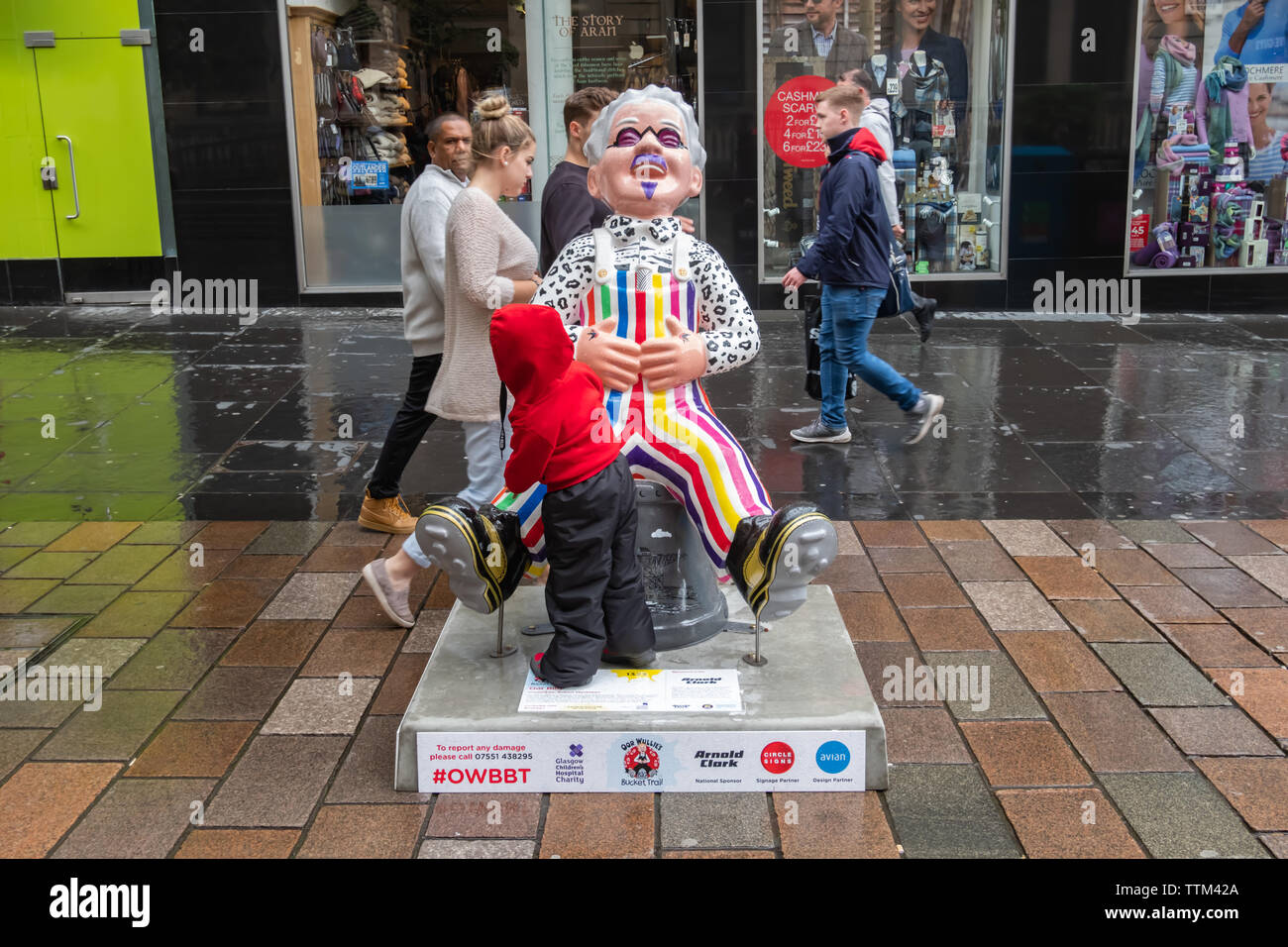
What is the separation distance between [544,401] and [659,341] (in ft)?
1.75

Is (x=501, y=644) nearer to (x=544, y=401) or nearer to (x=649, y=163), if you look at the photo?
(x=544, y=401)

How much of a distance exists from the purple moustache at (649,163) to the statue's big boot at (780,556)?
1.12 m

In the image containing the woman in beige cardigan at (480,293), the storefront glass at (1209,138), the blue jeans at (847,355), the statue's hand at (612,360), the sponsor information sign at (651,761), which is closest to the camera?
the sponsor information sign at (651,761)

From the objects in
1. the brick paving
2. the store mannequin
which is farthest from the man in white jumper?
the store mannequin

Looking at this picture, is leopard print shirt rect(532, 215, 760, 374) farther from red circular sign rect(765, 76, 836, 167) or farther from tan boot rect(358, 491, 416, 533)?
red circular sign rect(765, 76, 836, 167)

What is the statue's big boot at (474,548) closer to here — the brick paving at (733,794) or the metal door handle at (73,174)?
the brick paving at (733,794)

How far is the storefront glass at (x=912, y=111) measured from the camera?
10633 millimetres

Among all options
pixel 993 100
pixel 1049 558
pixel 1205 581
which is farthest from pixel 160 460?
pixel 993 100

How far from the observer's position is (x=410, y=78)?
11.1 meters

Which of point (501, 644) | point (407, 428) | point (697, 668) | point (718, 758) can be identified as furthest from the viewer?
point (407, 428)

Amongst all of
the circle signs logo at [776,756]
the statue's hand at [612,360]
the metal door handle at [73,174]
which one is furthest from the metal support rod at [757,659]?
the metal door handle at [73,174]

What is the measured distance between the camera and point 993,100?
1081cm

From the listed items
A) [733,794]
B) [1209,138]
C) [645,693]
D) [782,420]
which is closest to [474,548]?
[645,693]
